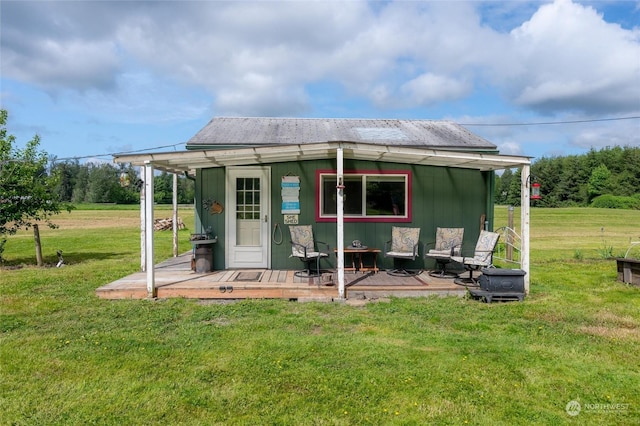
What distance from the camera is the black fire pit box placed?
5219 mm

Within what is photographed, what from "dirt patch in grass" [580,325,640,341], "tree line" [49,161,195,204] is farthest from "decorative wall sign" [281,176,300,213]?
"tree line" [49,161,195,204]

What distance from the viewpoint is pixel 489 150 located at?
710 cm

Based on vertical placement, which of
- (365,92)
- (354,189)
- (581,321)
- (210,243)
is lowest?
(581,321)

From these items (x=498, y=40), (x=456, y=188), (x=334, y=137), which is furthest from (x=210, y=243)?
(x=498, y=40)

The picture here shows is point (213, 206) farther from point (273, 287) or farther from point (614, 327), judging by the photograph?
point (614, 327)

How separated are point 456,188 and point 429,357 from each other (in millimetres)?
4585

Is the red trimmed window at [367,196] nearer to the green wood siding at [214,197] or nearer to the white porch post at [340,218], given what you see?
the white porch post at [340,218]

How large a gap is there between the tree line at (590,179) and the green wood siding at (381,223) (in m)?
36.4

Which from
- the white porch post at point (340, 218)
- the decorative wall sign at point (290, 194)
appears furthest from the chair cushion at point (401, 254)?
the decorative wall sign at point (290, 194)

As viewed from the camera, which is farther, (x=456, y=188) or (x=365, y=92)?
(x=365, y=92)

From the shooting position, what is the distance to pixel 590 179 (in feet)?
140

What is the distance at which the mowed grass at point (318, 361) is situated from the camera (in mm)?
2441

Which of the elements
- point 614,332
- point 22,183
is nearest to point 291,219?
point 614,332

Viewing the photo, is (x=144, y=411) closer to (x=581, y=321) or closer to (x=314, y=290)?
(x=314, y=290)
